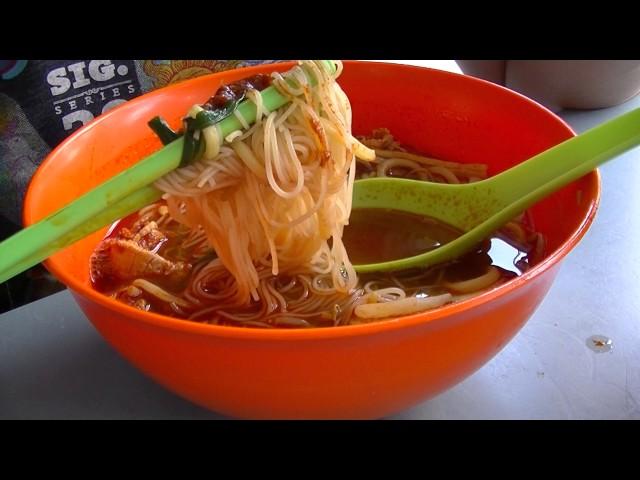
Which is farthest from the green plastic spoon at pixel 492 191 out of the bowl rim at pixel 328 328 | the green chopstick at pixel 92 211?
the green chopstick at pixel 92 211

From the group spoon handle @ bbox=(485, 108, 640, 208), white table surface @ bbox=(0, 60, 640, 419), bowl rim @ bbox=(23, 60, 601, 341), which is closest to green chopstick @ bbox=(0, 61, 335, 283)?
bowl rim @ bbox=(23, 60, 601, 341)

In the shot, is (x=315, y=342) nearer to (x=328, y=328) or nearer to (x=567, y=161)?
(x=328, y=328)

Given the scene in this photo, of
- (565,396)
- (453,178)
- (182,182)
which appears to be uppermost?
(182,182)

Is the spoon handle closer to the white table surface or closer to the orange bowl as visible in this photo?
the orange bowl

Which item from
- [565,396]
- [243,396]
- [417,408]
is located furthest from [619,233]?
[243,396]

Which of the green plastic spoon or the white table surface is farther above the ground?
the green plastic spoon

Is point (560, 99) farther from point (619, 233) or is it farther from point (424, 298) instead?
point (424, 298)

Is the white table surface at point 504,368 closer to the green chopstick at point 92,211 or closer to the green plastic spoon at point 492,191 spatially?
the green plastic spoon at point 492,191
